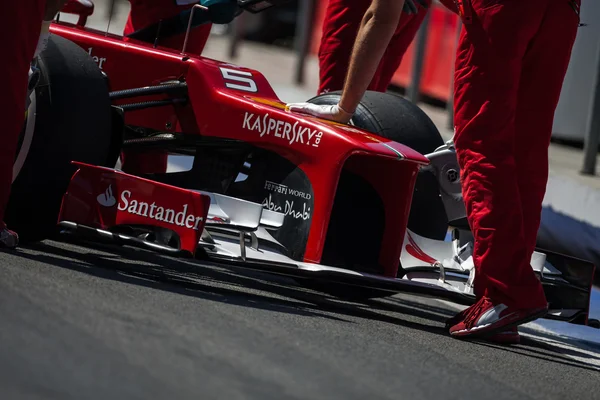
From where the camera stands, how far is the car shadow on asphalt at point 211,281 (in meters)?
5.15

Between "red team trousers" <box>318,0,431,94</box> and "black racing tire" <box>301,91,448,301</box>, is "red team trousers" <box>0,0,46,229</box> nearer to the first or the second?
"black racing tire" <box>301,91,448,301</box>

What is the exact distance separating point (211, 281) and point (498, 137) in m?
1.34

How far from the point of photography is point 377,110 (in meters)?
6.26

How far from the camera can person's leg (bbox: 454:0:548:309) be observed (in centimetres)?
520

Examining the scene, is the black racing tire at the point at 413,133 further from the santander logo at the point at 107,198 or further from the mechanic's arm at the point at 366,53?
the santander logo at the point at 107,198

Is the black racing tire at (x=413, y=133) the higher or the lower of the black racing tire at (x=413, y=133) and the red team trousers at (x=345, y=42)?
the lower

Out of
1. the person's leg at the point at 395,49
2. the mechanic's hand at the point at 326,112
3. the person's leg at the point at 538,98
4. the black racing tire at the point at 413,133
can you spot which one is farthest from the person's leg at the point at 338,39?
the person's leg at the point at 538,98

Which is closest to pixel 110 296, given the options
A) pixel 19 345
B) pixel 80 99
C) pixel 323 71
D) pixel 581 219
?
pixel 19 345

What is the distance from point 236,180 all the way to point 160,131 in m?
0.50

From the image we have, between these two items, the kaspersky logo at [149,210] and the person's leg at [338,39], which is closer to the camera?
the kaspersky logo at [149,210]

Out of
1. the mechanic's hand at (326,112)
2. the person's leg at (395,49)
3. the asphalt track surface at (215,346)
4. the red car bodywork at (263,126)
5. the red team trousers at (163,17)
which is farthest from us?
the person's leg at (395,49)

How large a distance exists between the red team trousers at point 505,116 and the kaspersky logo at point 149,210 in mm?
1132

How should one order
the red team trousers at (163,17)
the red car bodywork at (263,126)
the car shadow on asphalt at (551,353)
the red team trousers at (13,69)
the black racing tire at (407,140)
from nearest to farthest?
the red team trousers at (13,69) → the car shadow on asphalt at (551,353) → the red car bodywork at (263,126) → the black racing tire at (407,140) → the red team trousers at (163,17)

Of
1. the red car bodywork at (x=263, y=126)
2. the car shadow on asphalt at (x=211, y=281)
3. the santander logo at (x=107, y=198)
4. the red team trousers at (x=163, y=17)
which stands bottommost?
the car shadow on asphalt at (x=211, y=281)
